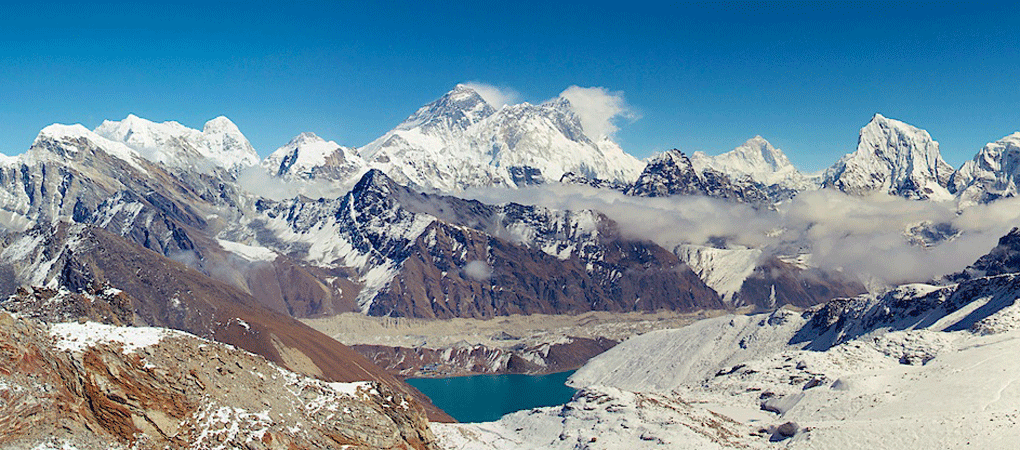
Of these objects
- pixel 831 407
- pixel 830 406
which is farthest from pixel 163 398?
pixel 830 406

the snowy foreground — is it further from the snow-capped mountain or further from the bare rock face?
the bare rock face

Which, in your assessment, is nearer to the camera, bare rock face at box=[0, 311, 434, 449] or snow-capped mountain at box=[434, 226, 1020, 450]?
bare rock face at box=[0, 311, 434, 449]

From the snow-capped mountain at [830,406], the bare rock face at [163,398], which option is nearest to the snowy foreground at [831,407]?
the snow-capped mountain at [830,406]

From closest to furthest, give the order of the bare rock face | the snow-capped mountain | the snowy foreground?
the bare rock face → the snowy foreground → the snow-capped mountain

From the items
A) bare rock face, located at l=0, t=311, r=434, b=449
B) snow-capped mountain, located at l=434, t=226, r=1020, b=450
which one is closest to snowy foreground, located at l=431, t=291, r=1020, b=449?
snow-capped mountain, located at l=434, t=226, r=1020, b=450

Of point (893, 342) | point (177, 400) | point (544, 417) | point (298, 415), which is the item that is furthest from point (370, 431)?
point (893, 342)

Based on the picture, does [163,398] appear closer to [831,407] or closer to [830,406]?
[831,407]

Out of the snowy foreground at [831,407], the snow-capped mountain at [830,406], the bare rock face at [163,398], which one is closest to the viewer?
the bare rock face at [163,398]

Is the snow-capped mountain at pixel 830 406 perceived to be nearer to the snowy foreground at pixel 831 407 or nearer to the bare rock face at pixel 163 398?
the snowy foreground at pixel 831 407

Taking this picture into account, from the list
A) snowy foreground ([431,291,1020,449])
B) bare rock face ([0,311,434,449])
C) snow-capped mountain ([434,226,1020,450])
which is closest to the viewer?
bare rock face ([0,311,434,449])
